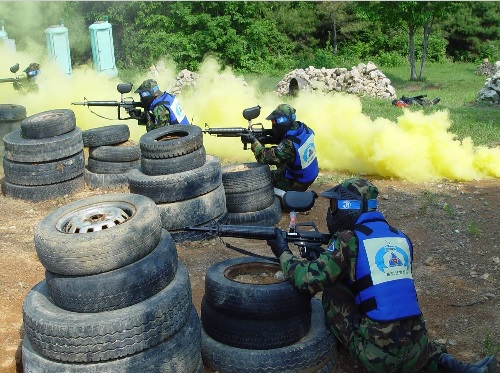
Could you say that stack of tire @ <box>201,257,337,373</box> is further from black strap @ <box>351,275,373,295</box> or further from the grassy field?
the grassy field

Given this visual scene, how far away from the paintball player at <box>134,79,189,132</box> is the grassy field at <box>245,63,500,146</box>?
656 cm

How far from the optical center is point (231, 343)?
195 inches

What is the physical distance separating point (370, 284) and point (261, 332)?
104cm

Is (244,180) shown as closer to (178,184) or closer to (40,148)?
(178,184)

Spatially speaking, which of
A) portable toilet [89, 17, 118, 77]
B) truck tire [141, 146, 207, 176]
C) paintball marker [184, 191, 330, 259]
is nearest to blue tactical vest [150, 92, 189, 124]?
truck tire [141, 146, 207, 176]

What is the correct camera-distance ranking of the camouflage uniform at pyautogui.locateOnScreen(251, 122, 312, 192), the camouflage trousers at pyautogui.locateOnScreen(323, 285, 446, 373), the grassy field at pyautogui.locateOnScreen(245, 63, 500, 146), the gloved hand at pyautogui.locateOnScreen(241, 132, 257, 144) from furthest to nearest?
the grassy field at pyautogui.locateOnScreen(245, 63, 500, 146) → the gloved hand at pyautogui.locateOnScreen(241, 132, 257, 144) → the camouflage uniform at pyautogui.locateOnScreen(251, 122, 312, 192) → the camouflage trousers at pyautogui.locateOnScreen(323, 285, 446, 373)

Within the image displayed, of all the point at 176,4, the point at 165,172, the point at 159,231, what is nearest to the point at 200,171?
the point at 165,172

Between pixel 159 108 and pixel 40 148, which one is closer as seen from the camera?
pixel 40 148

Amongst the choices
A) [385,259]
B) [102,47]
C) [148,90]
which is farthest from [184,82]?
[385,259]

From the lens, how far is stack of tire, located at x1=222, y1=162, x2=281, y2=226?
28.4 ft

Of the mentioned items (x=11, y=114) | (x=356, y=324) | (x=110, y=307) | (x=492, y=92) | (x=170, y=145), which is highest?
(x=170, y=145)

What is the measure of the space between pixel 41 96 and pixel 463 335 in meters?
14.3

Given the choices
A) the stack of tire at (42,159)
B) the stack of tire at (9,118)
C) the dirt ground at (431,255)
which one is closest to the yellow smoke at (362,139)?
the dirt ground at (431,255)

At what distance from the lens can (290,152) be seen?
361 inches
